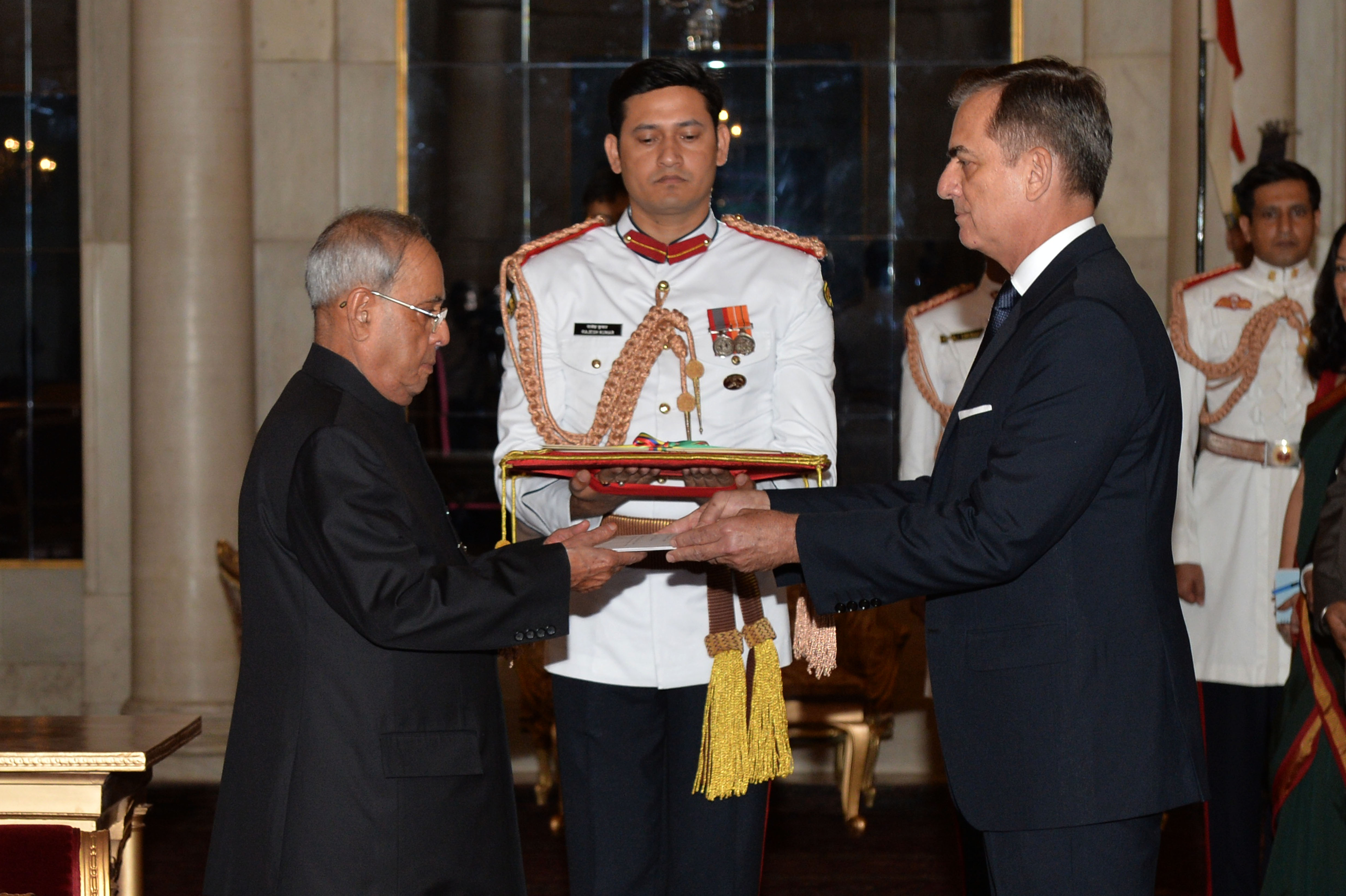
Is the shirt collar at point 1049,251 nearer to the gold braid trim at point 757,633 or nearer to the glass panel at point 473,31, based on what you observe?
the gold braid trim at point 757,633

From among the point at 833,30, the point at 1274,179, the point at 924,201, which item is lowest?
the point at 1274,179

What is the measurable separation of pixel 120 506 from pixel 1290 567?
457 centimetres

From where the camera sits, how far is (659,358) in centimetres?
→ 289

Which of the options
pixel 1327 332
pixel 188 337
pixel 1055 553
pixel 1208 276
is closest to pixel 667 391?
pixel 1055 553

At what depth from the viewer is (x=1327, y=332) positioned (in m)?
3.59

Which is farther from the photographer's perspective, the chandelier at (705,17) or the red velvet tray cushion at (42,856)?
the chandelier at (705,17)

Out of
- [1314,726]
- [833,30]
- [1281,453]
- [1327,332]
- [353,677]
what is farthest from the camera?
[833,30]

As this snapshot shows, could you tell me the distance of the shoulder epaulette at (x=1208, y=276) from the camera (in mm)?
4340

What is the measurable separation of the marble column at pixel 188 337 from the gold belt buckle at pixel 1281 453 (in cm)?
372

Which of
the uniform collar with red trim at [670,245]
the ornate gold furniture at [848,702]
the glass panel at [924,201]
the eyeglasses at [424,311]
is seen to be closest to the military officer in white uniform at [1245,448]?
the ornate gold furniture at [848,702]

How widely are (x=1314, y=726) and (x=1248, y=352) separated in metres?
1.36

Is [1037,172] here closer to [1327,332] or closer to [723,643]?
[723,643]

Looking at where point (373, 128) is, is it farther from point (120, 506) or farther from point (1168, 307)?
point (1168, 307)

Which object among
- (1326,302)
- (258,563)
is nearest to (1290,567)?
(1326,302)
